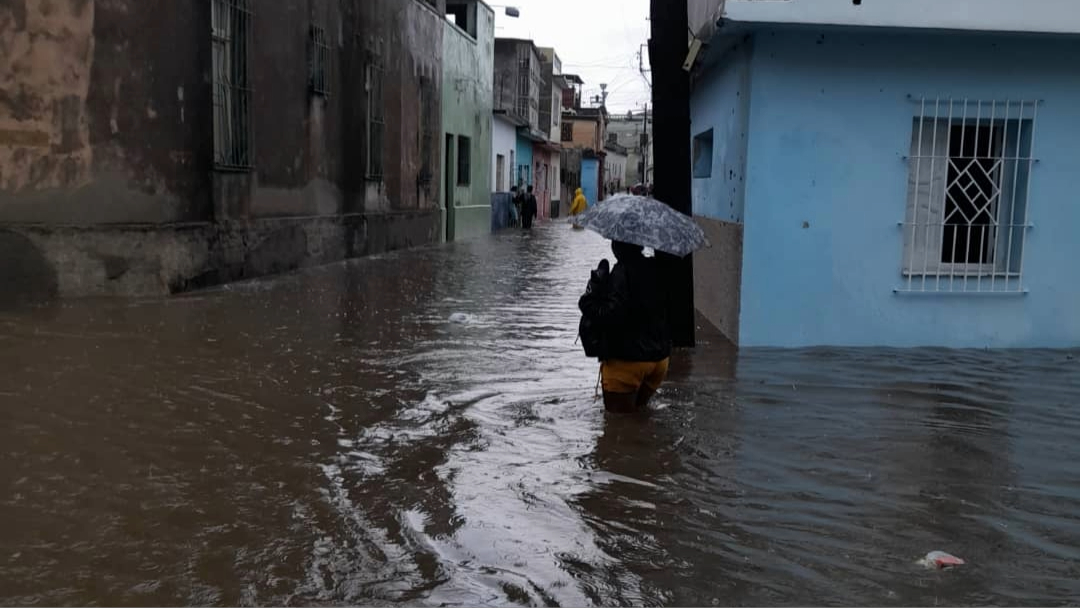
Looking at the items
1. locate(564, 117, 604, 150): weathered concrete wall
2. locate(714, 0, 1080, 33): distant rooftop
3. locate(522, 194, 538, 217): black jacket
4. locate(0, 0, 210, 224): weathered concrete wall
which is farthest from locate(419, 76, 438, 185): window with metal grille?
locate(564, 117, 604, 150): weathered concrete wall

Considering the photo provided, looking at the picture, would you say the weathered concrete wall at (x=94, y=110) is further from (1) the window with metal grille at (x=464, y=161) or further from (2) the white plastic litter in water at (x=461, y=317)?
(1) the window with metal grille at (x=464, y=161)

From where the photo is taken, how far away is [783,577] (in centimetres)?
367

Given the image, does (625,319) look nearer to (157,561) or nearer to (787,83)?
(157,561)

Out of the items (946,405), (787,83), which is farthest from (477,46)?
(946,405)

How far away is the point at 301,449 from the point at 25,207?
6.52 meters

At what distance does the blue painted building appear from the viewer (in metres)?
8.20

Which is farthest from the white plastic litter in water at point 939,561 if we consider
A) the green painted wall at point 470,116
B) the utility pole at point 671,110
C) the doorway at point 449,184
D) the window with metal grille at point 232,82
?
the doorway at point 449,184

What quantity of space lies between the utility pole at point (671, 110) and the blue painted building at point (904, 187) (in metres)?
0.56

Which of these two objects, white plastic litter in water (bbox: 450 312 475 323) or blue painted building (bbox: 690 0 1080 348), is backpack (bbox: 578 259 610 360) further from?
white plastic litter in water (bbox: 450 312 475 323)

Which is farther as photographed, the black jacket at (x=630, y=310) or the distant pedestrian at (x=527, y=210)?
the distant pedestrian at (x=527, y=210)

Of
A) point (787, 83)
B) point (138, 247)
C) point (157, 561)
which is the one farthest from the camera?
point (138, 247)

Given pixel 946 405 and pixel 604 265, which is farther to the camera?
pixel 946 405

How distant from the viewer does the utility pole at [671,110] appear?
25.2 ft

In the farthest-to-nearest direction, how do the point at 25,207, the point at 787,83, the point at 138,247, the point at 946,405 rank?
the point at 138,247, the point at 25,207, the point at 787,83, the point at 946,405
